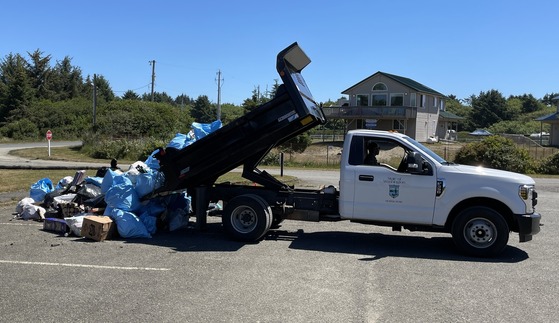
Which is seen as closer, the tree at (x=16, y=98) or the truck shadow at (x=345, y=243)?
the truck shadow at (x=345, y=243)

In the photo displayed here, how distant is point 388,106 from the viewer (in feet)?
172

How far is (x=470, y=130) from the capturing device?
99125 mm

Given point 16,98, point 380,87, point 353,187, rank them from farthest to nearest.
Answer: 1. point 16,98
2. point 380,87
3. point 353,187

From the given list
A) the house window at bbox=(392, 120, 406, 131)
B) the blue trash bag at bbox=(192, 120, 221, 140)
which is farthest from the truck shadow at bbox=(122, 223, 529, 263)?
the house window at bbox=(392, 120, 406, 131)

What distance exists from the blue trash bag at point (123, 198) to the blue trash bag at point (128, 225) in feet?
0.44

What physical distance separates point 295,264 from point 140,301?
8.01ft

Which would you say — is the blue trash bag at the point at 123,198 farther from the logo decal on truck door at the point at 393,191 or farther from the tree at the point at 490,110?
the tree at the point at 490,110

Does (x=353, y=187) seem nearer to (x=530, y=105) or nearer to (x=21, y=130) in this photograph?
(x=21, y=130)

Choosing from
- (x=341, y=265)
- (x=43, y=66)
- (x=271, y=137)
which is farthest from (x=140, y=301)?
(x=43, y=66)

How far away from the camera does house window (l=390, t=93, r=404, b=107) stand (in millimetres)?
53281

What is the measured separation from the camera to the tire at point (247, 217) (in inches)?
331

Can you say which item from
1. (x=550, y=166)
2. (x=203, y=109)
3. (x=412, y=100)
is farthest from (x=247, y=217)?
(x=203, y=109)

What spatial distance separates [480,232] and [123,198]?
6.09 meters

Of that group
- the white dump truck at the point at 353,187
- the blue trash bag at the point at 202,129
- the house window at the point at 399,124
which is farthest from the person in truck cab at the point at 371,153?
the house window at the point at 399,124
